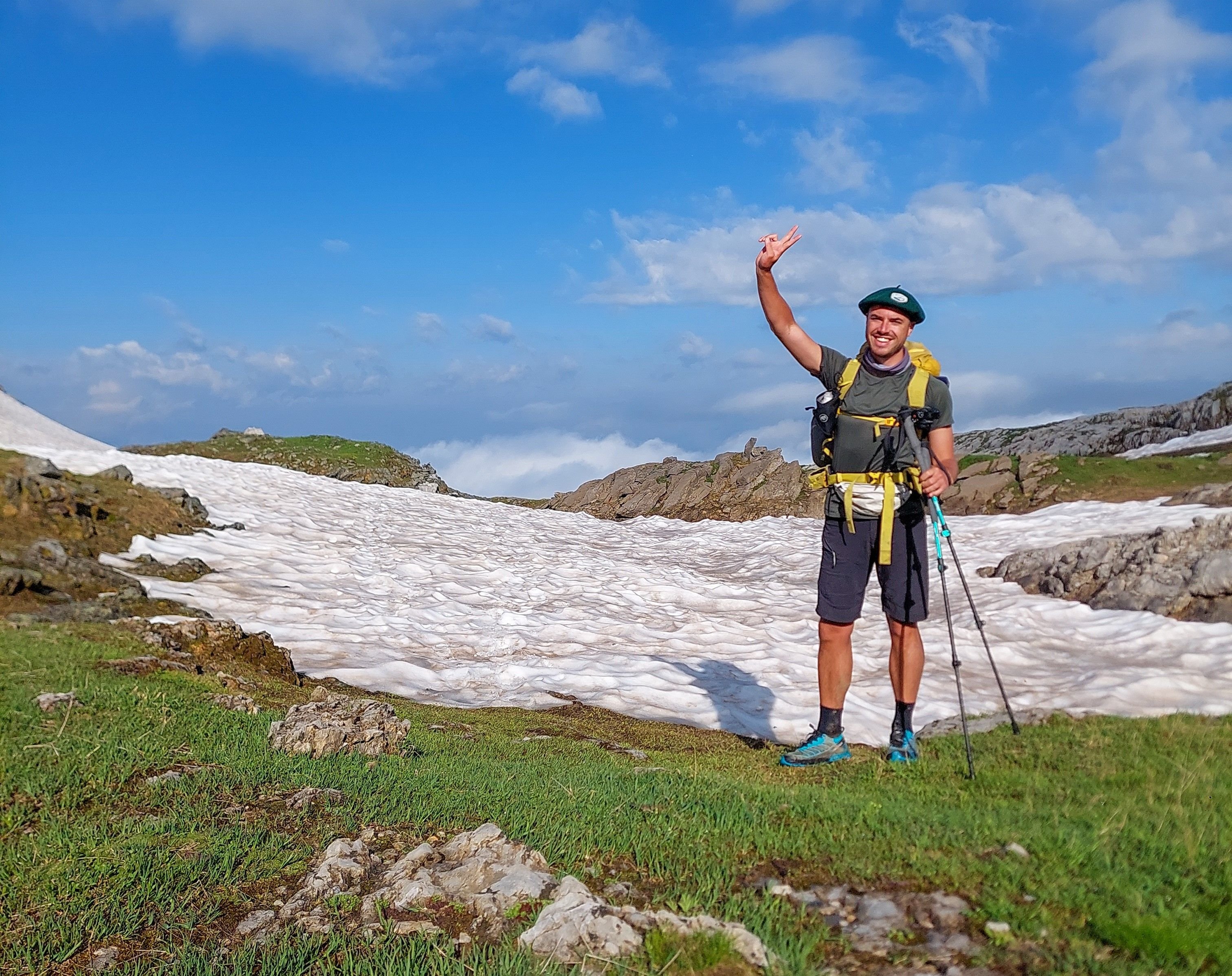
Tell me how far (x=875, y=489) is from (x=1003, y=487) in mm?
28490

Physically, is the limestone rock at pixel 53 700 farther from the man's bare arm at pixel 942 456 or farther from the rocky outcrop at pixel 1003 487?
the rocky outcrop at pixel 1003 487

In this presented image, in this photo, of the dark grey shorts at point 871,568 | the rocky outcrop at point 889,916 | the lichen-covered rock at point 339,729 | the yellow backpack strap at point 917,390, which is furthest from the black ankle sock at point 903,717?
the lichen-covered rock at point 339,729

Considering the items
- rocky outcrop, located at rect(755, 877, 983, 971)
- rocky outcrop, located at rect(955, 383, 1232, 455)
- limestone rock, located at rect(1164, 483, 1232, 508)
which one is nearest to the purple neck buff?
rocky outcrop, located at rect(755, 877, 983, 971)

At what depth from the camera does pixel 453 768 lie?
267 inches

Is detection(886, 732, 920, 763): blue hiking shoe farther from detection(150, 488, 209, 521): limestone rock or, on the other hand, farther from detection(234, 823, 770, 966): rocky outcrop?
detection(150, 488, 209, 521): limestone rock

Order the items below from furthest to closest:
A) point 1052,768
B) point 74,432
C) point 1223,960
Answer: point 74,432 < point 1052,768 < point 1223,960

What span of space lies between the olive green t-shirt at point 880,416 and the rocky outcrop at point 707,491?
28.3m

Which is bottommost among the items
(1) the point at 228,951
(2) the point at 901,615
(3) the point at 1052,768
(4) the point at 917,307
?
(1) the point at 228,951

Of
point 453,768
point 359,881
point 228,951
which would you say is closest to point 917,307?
point 453,768

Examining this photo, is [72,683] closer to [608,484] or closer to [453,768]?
[453,768]

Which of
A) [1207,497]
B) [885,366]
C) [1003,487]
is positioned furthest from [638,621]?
[1003,487]

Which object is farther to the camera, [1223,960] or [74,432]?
[74,432]

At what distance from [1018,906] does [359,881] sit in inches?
127

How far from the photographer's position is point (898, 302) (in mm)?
7090
